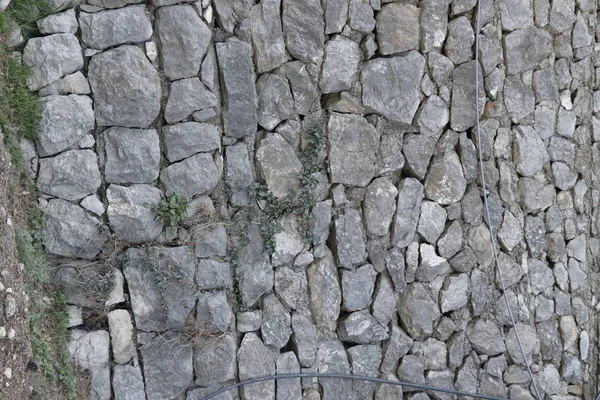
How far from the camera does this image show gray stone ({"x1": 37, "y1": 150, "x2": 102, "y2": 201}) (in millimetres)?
3193

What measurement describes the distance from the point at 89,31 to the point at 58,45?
0.16 m

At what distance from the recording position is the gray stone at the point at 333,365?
3.78m

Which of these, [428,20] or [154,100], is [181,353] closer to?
[154,100]

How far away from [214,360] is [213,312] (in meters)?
0.25

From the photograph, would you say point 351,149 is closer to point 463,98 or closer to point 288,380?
point 463,98

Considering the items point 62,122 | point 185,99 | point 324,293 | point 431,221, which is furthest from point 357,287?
point 62,122

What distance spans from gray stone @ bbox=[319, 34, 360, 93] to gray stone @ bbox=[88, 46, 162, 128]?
3.18 feet

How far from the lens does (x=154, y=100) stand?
10.9 ft

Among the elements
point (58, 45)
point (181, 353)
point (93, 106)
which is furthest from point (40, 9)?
point (181, 353)

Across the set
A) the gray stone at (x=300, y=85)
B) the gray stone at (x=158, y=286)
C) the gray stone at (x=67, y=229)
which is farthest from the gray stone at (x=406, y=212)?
the gray stone at (x=67, y=229)

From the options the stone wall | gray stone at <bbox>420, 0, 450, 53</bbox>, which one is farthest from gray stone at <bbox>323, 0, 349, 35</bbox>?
gray stone at <bbox>420, 0, 450, 53</bbox>

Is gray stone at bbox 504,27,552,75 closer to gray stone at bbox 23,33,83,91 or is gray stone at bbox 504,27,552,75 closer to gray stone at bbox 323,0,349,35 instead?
gray stone at bbox 323,0,349,35

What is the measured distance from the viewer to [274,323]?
12.0 ft

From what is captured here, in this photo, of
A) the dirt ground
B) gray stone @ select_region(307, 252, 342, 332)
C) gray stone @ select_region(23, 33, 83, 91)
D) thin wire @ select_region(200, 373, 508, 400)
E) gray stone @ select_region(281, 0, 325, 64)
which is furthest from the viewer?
gray stone @ select_region(307, 252, 342, 332)
